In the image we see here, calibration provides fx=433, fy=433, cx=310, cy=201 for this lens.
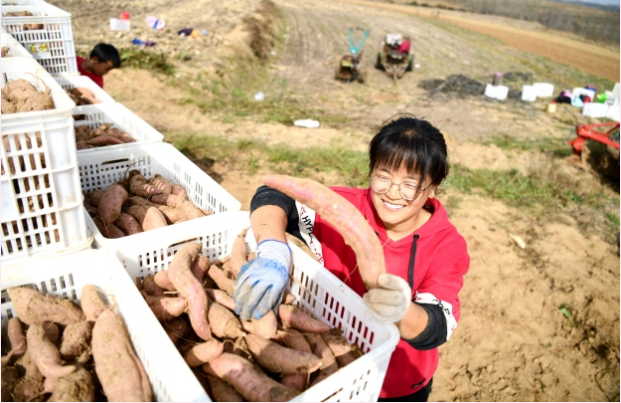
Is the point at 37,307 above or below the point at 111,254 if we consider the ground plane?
below

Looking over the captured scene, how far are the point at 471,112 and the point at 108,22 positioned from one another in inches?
471

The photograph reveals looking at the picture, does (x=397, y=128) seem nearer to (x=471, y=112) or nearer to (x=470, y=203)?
(x=470, y=203)

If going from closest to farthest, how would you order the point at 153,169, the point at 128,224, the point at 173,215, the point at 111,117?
the point at 128,224 → the point at 173,215 → the point at 153,169 → the point at 111,117

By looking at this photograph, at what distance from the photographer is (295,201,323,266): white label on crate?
214cm

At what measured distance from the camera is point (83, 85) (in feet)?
14.0

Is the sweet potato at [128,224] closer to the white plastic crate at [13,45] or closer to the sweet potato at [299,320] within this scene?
the sweet potato at [299,320]

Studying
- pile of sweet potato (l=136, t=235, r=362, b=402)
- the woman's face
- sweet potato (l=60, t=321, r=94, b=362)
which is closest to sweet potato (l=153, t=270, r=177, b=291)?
pile of sweet potato (l=136, t=235, r=362, b=402)

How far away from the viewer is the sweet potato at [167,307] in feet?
6.18

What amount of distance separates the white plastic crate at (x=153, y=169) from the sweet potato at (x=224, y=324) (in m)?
0.74

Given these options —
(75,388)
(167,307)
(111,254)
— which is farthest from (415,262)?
(75,388)

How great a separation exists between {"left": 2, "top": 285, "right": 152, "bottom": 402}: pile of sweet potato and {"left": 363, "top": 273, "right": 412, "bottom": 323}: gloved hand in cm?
92

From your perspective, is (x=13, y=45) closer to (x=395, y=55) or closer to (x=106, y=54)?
(x=106, y=54)

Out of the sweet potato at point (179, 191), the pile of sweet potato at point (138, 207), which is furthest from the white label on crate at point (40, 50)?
the sweet potato at point (179, 191)

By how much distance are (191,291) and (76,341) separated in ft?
1.64
